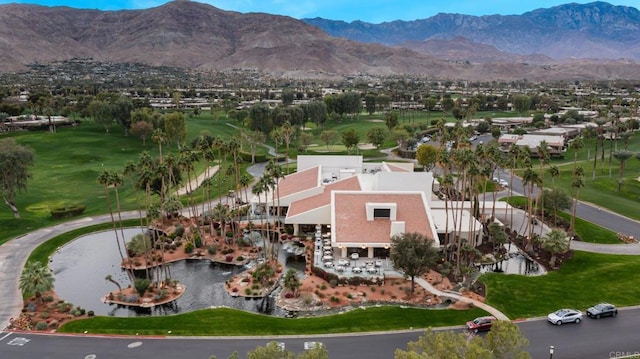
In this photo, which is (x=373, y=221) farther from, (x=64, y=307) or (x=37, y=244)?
(x=37, y=244)

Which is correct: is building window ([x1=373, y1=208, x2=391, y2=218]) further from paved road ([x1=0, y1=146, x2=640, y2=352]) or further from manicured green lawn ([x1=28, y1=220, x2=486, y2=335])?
paved road ([x1=0, y1=146, x2=640, y2=352])

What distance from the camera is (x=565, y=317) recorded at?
135 ft

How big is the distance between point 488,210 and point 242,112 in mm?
103923

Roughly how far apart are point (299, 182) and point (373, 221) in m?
23.7

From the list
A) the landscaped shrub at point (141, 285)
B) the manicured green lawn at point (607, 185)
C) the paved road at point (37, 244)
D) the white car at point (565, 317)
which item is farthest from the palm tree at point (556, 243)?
the landscaped shrub at point (141, 285)

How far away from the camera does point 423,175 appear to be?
69188 mm

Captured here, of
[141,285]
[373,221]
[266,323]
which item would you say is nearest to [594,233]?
[373,221]

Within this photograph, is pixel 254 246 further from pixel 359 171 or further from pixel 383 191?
pixel 359 171

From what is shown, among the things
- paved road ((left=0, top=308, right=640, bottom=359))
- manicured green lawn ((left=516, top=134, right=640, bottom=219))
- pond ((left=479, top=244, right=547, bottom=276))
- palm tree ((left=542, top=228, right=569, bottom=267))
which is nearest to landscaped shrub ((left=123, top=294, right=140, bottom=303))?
paved road ((left=0, top=308, right=640, bottom=359))

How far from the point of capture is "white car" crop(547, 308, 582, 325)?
4109 cm

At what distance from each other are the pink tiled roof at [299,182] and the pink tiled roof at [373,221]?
13095mm

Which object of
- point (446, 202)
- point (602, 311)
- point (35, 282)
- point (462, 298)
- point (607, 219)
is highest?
point (446, 202)

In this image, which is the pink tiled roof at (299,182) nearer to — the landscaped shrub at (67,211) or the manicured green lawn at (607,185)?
the landscaped shrub at (67,211)

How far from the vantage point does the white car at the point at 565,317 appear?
135 ft
